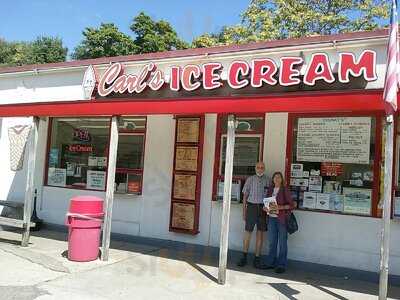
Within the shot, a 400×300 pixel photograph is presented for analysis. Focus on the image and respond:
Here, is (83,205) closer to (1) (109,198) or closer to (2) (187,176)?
(1) (109,198)

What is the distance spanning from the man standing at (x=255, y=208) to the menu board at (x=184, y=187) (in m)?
1.44

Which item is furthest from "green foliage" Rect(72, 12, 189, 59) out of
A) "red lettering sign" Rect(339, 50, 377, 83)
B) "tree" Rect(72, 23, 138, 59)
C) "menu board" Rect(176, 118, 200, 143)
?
"red lettering sign" Rect(339, 50, 377, 83)

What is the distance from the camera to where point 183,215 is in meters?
10.3

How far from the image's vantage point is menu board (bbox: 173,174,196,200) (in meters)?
10.3

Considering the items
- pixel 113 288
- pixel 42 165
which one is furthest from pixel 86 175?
pixel 113 288

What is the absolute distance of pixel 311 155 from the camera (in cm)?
912

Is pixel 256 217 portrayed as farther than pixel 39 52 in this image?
No

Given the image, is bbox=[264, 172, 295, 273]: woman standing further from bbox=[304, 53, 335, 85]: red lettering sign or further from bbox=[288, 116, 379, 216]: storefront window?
bbox=[304, 53, 335, 85]: red lettering sign

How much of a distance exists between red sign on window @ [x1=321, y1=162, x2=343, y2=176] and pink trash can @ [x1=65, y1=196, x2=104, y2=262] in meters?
3.96

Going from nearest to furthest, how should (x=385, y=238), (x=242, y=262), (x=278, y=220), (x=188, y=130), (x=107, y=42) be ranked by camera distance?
(x=385, y=238)
(x=278, y=220)
(x=242, y=262)
(x=188, y=130)
(x=107, y=42)

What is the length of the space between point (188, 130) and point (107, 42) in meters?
27.4

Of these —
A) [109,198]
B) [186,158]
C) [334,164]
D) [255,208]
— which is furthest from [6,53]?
[334,164]

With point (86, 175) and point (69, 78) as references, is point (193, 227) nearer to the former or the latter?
point (86, 175)

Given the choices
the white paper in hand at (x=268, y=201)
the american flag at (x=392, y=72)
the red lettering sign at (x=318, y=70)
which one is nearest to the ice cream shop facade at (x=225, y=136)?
the red lettering sign at (x=318, y=70)
